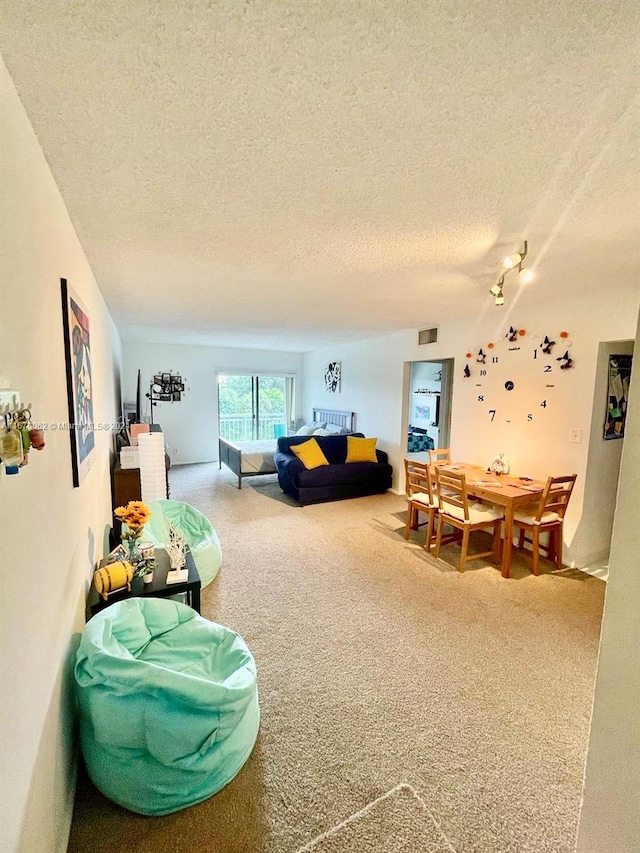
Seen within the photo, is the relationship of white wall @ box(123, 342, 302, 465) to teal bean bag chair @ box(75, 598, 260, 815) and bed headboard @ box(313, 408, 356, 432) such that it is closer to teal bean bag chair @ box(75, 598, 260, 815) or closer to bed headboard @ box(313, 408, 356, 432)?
bed headboard @ box(313, 408, 356, 432)

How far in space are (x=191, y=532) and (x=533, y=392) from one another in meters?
3.45

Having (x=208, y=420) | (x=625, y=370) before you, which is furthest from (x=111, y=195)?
(x=208, y=420)

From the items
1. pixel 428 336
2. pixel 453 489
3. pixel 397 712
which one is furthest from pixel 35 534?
pixel 428 336

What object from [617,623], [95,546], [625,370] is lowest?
[95,546]

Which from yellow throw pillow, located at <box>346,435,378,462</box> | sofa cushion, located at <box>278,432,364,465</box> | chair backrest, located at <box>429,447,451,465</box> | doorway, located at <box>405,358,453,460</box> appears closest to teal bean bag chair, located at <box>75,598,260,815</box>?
chair backrest, located at <box>429,447,451,465</box>

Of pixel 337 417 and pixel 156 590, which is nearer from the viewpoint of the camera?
pixel 156 590

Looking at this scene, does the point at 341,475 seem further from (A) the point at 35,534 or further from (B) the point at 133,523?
(A) the point at 35,534

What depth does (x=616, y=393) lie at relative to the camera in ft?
10.4

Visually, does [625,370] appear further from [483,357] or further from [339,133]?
[339,133]

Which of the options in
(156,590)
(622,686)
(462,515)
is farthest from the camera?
(462,515)

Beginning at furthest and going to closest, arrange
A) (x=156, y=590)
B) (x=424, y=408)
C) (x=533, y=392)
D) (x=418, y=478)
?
1. (x=424, y=408)
2. (x=418, y=478)
3. (x=533, y=392)
4. (x=156, y=590)

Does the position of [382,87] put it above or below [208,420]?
above

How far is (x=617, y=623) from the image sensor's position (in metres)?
0.73

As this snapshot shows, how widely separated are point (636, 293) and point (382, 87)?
2868 mm
